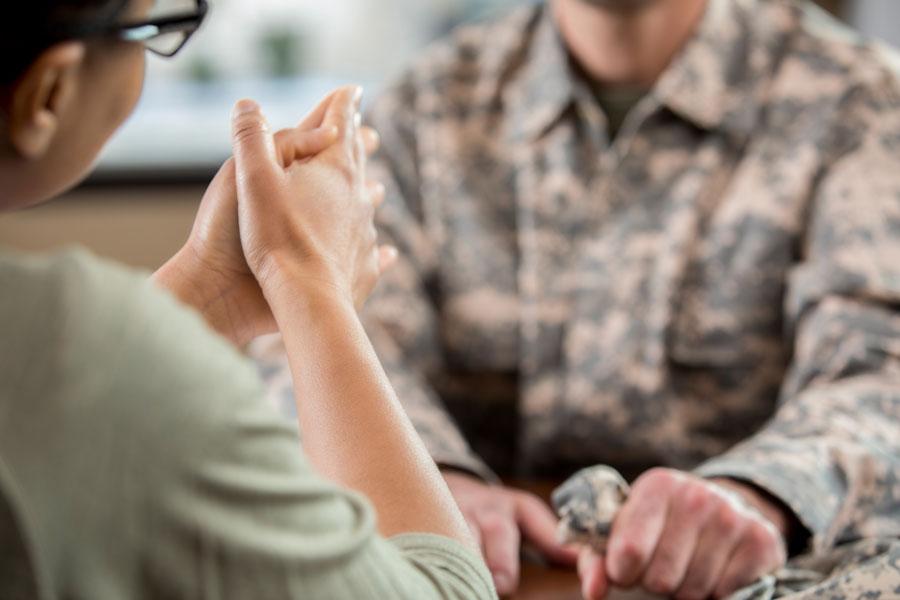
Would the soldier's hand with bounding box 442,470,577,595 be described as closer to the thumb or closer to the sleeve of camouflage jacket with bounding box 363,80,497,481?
the sleeve of camouflage jacket with bounding box 363,80,497,481

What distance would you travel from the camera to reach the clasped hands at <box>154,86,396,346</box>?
635 mm

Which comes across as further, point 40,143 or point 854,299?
point 854,299

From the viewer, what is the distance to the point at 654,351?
119 cm

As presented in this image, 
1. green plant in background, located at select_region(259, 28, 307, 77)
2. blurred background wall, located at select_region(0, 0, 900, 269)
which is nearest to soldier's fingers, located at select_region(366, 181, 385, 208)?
blurred background wall, located at select_region(0, 0, 900, 269)

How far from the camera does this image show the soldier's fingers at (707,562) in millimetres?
731

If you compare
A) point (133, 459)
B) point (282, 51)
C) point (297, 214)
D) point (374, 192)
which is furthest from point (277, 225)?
point (282, 51)

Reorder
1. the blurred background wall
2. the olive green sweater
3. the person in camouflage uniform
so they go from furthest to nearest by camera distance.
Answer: the blurred background wall, the person in camouflage uniform, the olive green sweater

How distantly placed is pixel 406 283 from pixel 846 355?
0.51 m

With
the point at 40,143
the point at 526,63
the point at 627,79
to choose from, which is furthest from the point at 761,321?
the point at 40,143

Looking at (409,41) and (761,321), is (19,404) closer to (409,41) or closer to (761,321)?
(761,321)

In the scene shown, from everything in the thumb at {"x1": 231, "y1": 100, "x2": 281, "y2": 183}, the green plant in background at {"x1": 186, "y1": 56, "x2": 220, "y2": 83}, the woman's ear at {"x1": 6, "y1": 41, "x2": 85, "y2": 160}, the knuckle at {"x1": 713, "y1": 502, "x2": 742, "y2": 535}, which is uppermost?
the woman's ear at {"x1": 6, "y1": 41, "x2": 85, "y2": 160}

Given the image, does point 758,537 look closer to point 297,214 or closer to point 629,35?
point 297,214

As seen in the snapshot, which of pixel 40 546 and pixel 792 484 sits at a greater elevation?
pixel 40 546

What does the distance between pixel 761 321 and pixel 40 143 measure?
0.93 metres
